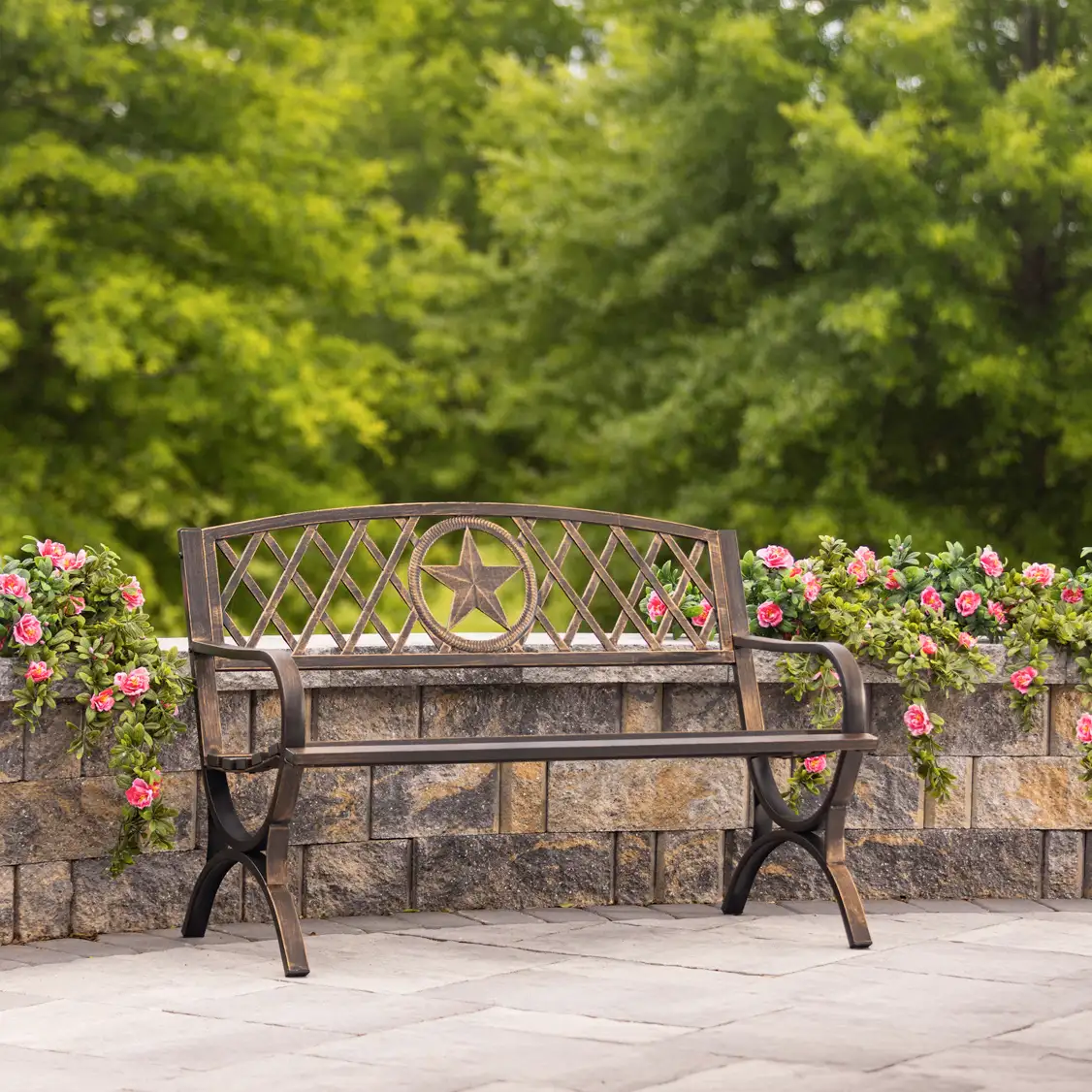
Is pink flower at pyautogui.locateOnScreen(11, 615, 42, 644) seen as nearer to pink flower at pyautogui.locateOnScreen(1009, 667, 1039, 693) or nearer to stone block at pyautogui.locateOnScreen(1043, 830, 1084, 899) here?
pink flower at pyautogui.locateOnScreen(1009, 667, 1039, 693)

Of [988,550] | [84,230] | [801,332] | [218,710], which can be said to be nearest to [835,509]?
[801,332]

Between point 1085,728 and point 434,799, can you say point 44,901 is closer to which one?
point 434,799

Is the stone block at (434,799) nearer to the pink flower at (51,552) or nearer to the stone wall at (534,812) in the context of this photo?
the stone wall at (534,812)

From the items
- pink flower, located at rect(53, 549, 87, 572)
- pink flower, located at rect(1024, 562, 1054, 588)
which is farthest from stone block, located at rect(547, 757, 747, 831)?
pink flower, located at rect(53, 549, 87, 572)

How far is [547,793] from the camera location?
557 centimetres

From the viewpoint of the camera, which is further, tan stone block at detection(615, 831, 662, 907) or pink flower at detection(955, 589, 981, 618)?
pink flower at detection(955, 589, 981, 618)

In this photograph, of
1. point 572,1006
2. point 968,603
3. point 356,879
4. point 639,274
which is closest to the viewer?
point 572,1006

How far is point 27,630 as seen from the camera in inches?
190

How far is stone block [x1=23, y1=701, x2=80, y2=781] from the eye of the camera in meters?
4.93

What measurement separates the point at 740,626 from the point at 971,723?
83 cm

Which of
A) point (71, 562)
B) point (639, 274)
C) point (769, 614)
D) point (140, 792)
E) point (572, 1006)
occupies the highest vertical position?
point (639, 274)

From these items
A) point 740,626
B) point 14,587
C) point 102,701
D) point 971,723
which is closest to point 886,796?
point 971,723

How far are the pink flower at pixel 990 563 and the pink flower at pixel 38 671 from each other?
112 inches

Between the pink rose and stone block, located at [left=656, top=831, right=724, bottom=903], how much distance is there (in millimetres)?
650
